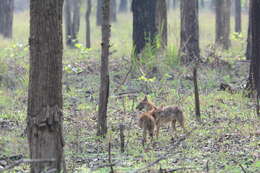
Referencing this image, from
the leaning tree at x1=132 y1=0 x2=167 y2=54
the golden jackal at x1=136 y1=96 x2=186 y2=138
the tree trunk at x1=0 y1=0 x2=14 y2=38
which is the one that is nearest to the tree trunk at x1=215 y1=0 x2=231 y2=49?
the leaning tree at x1=132 y1=0 x2=167 y2=54

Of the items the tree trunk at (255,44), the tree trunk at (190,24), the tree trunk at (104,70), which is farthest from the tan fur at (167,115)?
the tree trunk at (190,24)

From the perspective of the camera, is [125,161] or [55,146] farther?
[125,161]

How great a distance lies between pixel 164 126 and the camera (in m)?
12.4

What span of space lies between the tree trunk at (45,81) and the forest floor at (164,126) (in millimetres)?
660

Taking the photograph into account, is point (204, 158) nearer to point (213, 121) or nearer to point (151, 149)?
point (151, 149)

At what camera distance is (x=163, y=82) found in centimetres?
1652

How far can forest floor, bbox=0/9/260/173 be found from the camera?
8.55 metres

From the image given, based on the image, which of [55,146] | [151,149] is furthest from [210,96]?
[55,146]

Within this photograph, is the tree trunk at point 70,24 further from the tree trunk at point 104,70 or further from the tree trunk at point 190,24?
the tree trunk at point 104,70

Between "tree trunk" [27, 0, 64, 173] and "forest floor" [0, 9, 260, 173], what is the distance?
2.17ft

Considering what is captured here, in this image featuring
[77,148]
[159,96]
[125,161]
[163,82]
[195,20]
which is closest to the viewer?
[125,161]

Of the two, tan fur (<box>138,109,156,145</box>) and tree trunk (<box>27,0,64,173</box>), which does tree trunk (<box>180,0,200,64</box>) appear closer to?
tan fur (<box>138,109,156,145</box>)

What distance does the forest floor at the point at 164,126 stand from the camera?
28.0ft

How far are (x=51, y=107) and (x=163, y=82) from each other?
9531 mm
